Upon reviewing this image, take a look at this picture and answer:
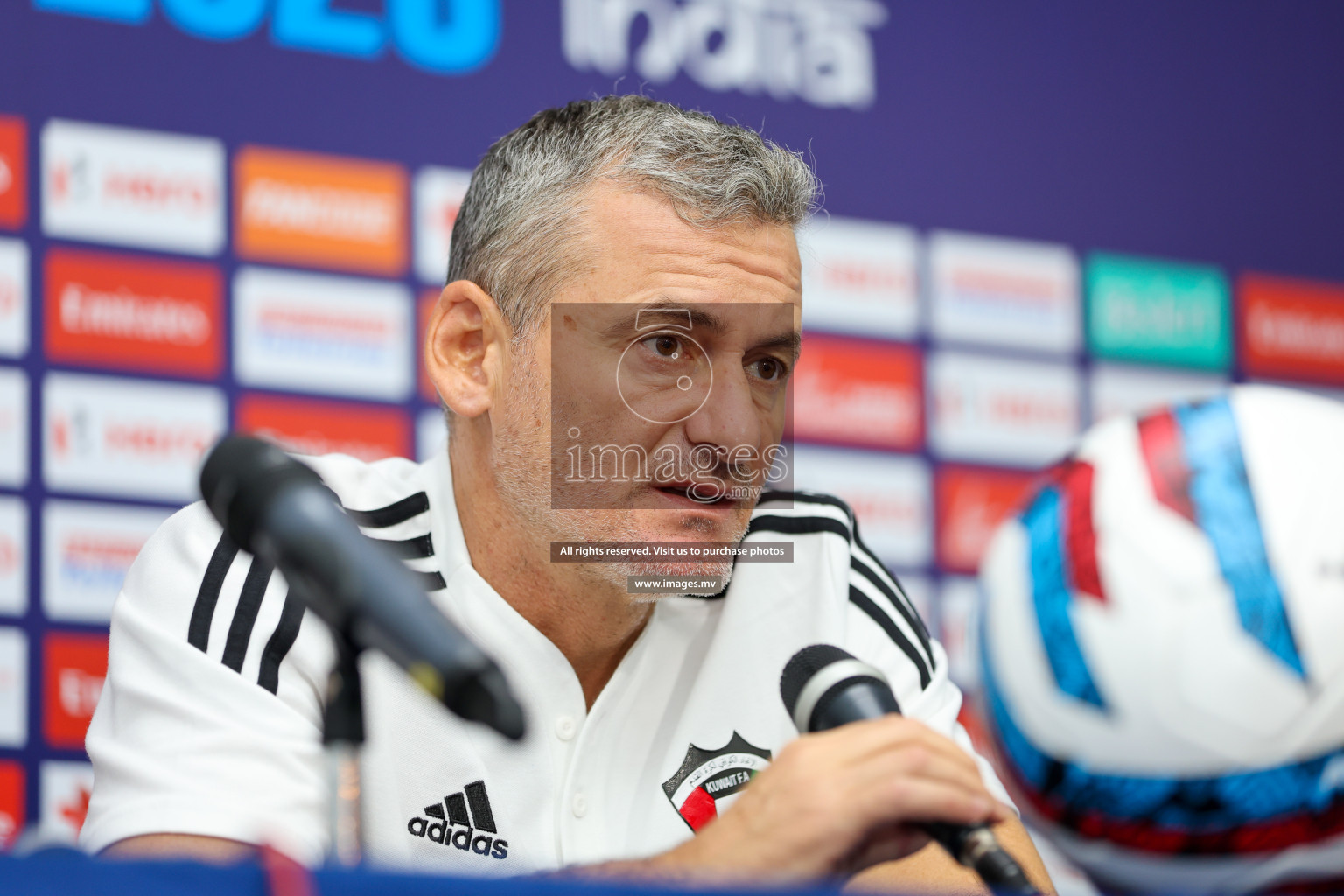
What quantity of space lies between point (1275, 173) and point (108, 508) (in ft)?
8.44

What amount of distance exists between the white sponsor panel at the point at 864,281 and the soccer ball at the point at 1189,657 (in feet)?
5.67

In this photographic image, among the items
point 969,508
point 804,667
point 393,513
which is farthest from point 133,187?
point 804,667

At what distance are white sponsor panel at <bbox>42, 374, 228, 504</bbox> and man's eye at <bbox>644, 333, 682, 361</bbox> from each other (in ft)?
3.91

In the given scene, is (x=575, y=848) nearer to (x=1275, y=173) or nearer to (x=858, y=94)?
(x=858, y=94)

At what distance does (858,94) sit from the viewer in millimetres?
2986

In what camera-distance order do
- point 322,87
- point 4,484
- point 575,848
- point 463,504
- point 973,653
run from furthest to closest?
1. point 322,87
2. point 4,484
3. point 463,504
4. point 575,848
5. point 973,653

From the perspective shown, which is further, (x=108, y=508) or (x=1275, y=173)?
(x=1275, y=173)

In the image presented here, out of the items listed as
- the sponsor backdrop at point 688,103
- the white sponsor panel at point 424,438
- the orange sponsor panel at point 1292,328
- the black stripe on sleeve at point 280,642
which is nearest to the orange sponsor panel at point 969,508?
the sponsor backdrop at point 688,103

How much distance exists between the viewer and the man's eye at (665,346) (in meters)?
1.40

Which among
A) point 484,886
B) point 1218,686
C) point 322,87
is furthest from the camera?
point 322,87

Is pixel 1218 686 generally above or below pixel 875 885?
above

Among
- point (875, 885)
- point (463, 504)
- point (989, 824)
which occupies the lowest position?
point (875, 885)

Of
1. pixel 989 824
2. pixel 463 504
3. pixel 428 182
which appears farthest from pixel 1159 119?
pixel 989 824

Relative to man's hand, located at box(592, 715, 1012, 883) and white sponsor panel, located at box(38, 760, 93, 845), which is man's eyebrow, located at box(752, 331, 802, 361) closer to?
man's hand, located at box(592, 715, 1012, 883)
